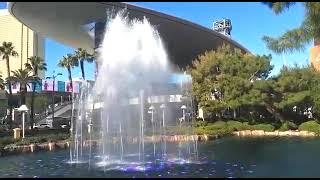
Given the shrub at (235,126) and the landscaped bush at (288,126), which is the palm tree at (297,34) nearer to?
the shrub at (235,126)

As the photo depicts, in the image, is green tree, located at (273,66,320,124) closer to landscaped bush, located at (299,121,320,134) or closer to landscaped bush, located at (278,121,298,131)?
landscaped bush, located at (278,121,298,131)

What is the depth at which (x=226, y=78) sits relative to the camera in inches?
2144

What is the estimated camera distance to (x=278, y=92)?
52562mm

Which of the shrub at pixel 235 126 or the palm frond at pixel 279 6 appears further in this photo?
the shrub at pixel 235 126

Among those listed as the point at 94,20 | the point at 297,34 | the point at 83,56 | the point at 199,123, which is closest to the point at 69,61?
the point at 83,56

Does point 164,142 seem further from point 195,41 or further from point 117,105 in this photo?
point 195,41

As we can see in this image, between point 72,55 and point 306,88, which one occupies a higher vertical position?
point 72,55

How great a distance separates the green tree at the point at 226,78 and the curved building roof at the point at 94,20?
10853mm

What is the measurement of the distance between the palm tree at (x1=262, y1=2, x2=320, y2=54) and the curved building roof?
4326cm

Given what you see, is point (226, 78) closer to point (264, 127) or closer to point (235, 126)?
point (235, 126)

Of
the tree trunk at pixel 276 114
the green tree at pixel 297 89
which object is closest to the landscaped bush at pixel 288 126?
the green tree at pixel 297 89

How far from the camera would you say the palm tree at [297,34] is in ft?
47.0

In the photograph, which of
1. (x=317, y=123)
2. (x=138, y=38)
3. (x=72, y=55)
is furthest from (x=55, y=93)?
(x=138, y=38)

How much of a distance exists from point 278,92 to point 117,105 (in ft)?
92.9
